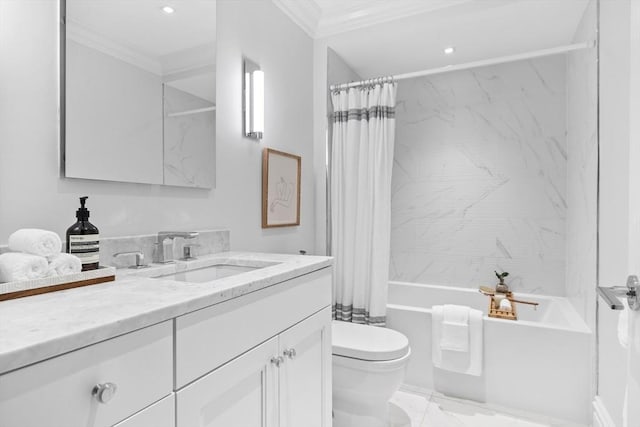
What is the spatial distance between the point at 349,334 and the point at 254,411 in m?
1.09

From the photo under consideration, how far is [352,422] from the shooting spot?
6.24 feet

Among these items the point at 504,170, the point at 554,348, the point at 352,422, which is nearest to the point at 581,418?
the point at 554,348

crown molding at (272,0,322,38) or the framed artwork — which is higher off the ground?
crown molding at (272,0,322,38)

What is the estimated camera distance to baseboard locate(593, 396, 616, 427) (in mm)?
1724

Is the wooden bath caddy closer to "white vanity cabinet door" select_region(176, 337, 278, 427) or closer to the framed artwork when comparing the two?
the framed artwork

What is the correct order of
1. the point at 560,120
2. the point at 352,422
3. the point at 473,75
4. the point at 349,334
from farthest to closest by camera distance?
the point at 473,75, the point at 560,120, the point at 349,334, the point at 352,422

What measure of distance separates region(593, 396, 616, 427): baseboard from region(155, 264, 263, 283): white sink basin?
6.04 feet

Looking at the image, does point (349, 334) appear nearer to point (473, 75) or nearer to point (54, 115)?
point (54, 115)

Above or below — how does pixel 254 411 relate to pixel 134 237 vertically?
below

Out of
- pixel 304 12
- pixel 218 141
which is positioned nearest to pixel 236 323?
pixel 218 141

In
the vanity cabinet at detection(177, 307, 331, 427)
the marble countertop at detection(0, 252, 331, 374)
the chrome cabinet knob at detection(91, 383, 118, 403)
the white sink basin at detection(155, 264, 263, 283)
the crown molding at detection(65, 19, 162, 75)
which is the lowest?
the vanity cabinet at detection(177, 307, 331, 427)

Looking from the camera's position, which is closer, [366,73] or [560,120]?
[560,120]

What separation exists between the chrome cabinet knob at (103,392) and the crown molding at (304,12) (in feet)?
7.34

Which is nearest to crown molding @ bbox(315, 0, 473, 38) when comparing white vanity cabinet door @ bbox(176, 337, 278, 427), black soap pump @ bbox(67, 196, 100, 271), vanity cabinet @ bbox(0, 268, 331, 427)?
vanity cabinet @ bbox(0, 268, 331, 427)
